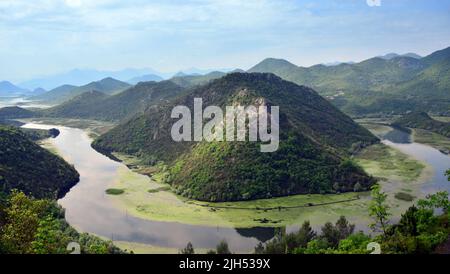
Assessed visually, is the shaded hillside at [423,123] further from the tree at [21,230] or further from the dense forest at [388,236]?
the tree at [21,230]

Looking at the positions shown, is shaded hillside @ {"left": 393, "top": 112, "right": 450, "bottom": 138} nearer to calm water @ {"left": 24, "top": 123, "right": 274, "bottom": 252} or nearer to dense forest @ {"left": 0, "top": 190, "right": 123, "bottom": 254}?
calm water @ {"left": 24, "top": 123, "right": 274, "bottom": 252}

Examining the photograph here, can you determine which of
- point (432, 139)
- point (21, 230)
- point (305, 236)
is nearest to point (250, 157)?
point (305, 236)

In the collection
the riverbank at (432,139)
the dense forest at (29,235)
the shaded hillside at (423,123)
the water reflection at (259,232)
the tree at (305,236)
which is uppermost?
the dense forest at (29,235)

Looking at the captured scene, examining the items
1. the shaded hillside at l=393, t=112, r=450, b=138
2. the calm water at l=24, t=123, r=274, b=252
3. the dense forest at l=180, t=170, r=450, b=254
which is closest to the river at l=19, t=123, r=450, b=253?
the calm water at l=24, t=123, r=274, b=252

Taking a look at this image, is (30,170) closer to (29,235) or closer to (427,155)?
(29,235)

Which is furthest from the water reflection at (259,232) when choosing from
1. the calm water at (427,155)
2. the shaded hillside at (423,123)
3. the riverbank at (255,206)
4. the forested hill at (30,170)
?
the shaded hillside at (423,123)

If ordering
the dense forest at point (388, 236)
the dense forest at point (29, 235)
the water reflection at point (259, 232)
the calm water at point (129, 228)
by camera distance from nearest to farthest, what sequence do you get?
the dense forest at point (29, 235), the dense forest at point (388, 236), the calm water at point (129, 228), the water reflection at point (259, 232)

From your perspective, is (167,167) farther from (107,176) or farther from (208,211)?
(208,211)
